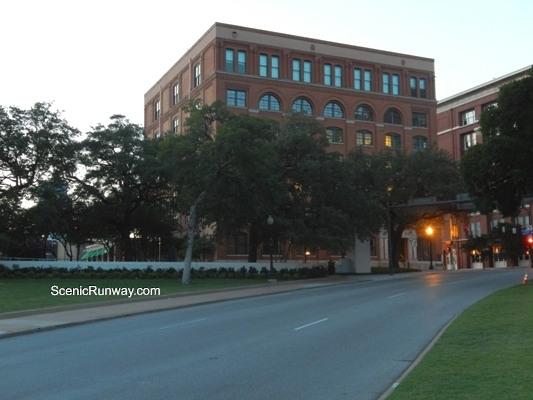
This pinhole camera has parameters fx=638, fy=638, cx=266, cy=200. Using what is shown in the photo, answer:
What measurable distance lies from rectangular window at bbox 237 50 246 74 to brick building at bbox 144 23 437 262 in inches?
3.8

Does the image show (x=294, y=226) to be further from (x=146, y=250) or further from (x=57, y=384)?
(x=57, y=384)

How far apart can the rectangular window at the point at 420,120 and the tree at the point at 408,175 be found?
776 inches

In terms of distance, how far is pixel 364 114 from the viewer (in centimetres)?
7012

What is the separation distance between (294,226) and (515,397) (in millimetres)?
35380

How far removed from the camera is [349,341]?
14391 mm

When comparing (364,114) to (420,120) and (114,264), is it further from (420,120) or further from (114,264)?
(114,264)

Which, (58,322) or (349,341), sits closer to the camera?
(349,341)

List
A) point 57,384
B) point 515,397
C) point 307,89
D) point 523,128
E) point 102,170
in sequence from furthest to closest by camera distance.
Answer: point 307,89, point 102,170, point 523,128, point 57,384, point 515,397

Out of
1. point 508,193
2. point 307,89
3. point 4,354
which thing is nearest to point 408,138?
point 307,89

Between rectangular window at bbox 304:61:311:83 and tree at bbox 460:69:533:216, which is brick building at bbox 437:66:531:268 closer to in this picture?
rectangular window at bbox 304:61:311:83

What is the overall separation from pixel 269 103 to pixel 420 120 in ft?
64.1

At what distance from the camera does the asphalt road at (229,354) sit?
951 centimetres

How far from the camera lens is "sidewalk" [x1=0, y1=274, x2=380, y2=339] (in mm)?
18562

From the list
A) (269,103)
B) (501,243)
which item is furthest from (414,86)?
(501,243)
